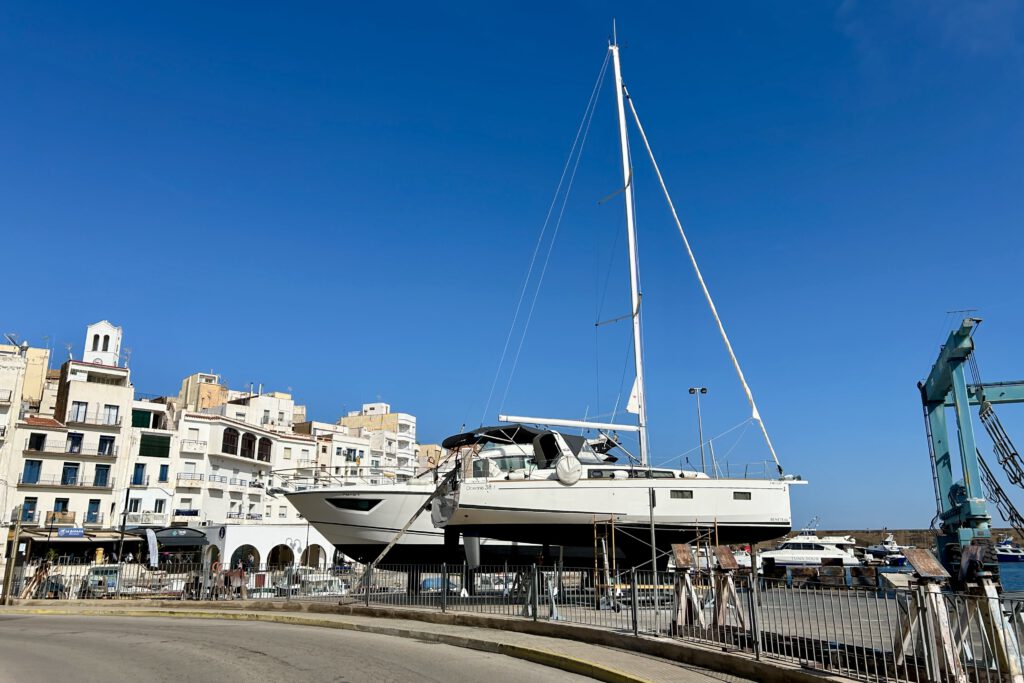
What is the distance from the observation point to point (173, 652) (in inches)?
472

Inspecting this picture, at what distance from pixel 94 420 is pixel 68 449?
7.47 feet

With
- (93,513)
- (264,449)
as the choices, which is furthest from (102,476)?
(264,449)

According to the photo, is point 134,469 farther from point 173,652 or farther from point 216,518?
point 173,652

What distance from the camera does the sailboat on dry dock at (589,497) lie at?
72.5 ft

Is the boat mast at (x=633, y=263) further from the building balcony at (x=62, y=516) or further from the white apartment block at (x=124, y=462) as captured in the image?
the building balcony at (x=62, y=516)

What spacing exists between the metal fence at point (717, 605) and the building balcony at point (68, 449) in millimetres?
23086

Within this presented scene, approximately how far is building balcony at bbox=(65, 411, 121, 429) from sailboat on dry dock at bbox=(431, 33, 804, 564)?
3184 cm

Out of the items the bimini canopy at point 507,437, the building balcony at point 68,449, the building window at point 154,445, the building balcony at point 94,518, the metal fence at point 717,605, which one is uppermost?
the building window at point 154,445

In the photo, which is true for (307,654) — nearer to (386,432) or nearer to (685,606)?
(685,606)

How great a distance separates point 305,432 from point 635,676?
65755mm

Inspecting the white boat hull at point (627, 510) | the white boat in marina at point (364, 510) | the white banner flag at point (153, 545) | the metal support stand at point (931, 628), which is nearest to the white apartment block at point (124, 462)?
the white banner flag at point (153, 545)

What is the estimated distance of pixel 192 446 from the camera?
5156 centimetres

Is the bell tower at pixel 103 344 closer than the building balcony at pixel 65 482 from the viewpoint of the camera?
No

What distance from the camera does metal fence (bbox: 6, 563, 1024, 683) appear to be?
7895 millimetres
